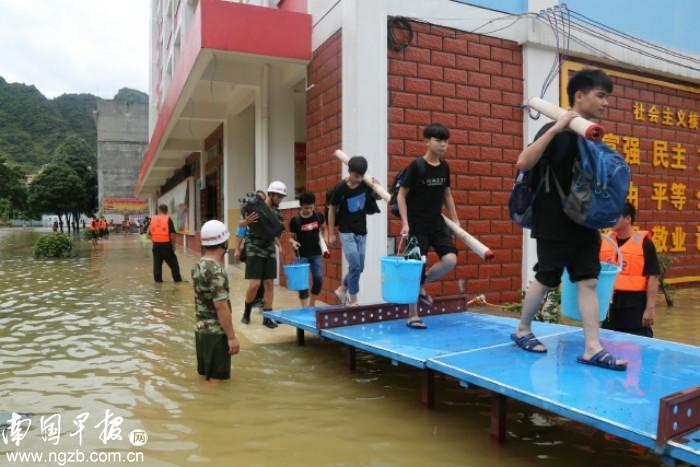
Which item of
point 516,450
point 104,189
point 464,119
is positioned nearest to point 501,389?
point 516,450

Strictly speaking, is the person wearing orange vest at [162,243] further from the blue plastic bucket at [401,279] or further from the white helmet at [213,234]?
the blue plastic bucket at [401,279]

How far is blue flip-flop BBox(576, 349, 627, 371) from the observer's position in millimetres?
3406

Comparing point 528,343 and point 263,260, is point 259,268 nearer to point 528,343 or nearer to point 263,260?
point 263,260

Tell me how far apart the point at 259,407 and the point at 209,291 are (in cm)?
100

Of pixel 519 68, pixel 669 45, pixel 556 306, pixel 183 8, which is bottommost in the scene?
pixel 556 306

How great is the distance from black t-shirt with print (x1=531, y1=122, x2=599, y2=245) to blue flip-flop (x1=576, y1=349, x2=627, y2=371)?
733 millimetres

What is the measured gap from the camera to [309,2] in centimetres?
869

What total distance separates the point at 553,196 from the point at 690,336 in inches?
156

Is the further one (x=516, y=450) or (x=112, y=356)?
(x=112, y=356)

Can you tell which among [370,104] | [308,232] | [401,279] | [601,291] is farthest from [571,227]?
[370,104]

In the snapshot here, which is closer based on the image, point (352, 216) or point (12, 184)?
point (352, 216)

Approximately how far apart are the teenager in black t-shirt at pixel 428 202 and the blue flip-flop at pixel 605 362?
1.56m

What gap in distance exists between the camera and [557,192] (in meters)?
3.60

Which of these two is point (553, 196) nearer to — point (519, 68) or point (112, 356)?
point (112, 356)
